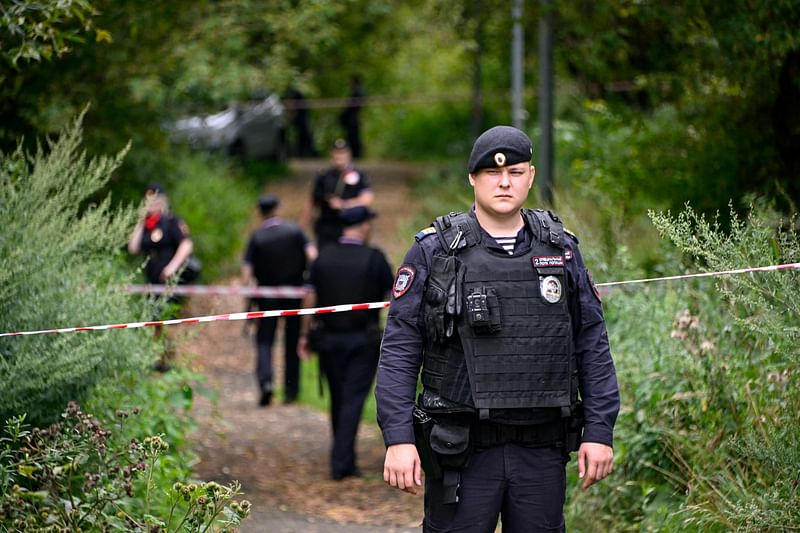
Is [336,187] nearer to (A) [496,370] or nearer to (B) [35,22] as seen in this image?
(B) [35,22]

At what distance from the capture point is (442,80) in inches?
1071

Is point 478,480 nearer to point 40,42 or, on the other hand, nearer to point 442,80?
point 40,42

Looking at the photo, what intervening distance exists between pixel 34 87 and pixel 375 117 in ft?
71.3

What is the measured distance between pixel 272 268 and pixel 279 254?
156 mm

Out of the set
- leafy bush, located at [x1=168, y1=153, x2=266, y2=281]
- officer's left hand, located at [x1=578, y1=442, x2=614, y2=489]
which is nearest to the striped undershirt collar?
officer's left hand, located at [x1=578, y1=442, x2=614, y2=489]

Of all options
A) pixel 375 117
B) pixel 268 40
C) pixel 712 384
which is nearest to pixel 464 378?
pixel 712 384

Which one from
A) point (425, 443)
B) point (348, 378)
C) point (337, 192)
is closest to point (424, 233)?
point (425, 443)

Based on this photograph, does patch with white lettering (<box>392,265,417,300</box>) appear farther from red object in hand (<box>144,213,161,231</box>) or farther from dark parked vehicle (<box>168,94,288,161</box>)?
dark parked vehicle (<box>168,94,288,161</box>)

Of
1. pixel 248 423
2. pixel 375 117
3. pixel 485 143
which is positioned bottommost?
pixel 248 423

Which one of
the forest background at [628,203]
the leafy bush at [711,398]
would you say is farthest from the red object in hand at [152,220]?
the leafy bush at [711,398]

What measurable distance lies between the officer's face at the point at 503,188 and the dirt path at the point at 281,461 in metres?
2.64

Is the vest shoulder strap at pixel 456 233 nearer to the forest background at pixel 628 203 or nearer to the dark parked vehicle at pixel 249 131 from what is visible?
the forest background at pixel 628 203

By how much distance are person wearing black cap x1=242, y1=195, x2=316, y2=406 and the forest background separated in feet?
4.98

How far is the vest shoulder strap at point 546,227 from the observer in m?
4.33
